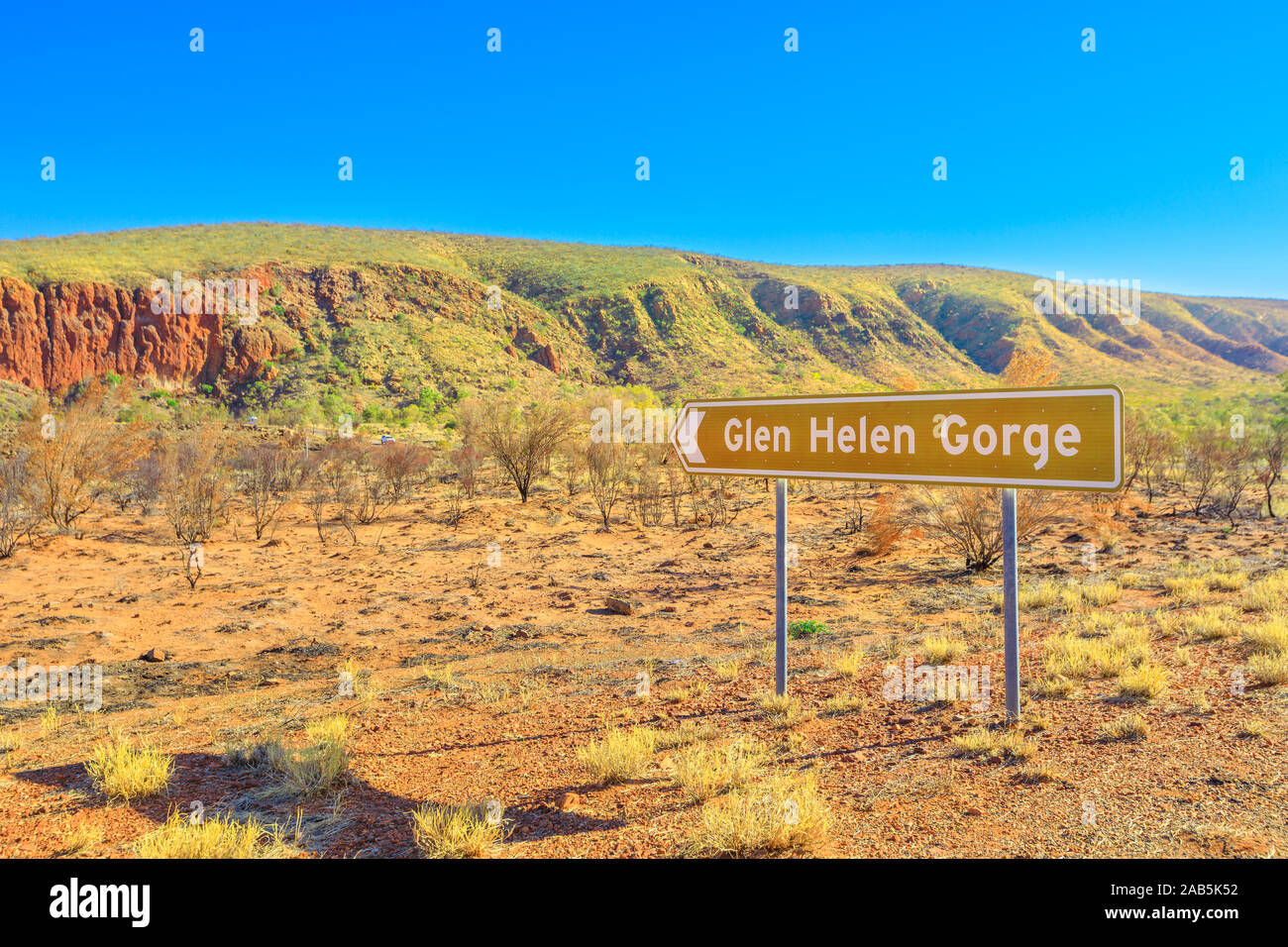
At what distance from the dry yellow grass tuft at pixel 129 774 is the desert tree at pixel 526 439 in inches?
670

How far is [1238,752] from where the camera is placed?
3527mm

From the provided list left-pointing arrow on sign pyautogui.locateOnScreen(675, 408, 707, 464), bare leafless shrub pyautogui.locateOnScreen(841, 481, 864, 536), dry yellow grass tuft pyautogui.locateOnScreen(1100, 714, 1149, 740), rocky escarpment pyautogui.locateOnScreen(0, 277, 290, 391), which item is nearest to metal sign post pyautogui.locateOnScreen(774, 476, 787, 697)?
left-pointing arrow on sign pyautogui.locateOnScreen(675, 408, 707, 464)

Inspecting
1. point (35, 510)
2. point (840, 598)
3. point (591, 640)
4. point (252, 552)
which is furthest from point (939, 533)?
point (35, 510)

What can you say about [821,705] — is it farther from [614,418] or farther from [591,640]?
[614,418]

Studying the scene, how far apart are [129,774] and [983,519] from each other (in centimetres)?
1165

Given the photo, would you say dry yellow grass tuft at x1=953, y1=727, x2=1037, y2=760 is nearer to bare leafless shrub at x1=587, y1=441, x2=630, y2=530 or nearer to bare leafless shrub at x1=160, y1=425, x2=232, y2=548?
bare leafless shrub at x1=587, y1=441, x2=630, y2=530

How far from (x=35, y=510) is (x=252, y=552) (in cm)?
611

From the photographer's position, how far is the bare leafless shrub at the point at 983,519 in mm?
10680

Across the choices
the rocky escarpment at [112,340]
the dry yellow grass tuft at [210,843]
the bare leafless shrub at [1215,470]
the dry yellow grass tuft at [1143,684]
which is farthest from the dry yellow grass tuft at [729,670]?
the rocky escarpment at [112,340]

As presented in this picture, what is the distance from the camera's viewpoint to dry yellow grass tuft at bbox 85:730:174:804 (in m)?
3.71

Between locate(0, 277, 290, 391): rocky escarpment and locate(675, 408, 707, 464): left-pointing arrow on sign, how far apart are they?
50.2 meters

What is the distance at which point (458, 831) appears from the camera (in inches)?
114

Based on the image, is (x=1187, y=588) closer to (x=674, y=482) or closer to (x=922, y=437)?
(x=922, y=437)

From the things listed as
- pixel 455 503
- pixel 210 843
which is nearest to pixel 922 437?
pixel 210 843
